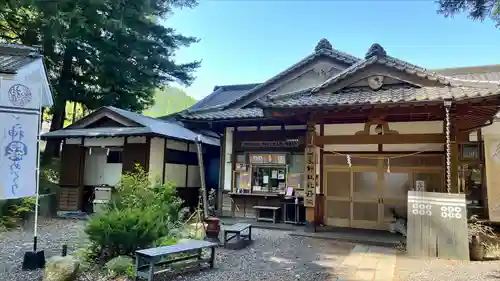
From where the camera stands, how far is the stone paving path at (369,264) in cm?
540

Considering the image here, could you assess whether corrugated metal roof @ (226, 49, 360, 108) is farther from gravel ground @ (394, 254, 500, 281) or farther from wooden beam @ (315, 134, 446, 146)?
gravel ground @ (394, 254, 500, 281)

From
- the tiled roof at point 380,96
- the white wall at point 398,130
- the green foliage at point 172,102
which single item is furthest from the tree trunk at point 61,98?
the green foliage at point 172,102

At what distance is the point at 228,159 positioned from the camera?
11.8m

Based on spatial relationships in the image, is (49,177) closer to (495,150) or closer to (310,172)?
(310,172)

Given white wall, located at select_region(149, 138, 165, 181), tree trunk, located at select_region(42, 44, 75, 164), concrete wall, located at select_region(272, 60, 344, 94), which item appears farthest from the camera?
tree trunk, located at select_region(42, 44, 75, 164)

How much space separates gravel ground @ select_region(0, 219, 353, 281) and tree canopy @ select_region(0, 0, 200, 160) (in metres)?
7.50

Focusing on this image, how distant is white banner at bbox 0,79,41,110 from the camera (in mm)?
5473

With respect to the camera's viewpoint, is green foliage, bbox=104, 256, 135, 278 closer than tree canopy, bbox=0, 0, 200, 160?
Yes

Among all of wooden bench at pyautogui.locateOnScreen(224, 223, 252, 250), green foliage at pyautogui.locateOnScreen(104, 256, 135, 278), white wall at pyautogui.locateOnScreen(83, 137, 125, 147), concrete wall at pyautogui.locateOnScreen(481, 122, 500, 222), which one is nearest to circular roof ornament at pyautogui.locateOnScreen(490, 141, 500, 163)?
concrete wall at pyautogui.locateOnScreen(481, 122, 500, 222)

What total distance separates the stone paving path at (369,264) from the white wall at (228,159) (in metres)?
5.26

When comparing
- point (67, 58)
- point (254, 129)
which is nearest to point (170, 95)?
point (67, 58)

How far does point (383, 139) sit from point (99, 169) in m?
9.77

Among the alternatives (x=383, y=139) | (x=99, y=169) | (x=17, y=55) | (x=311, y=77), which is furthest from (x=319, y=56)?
(x=17, y=55)

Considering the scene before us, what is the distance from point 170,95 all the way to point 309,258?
29.2 meters
